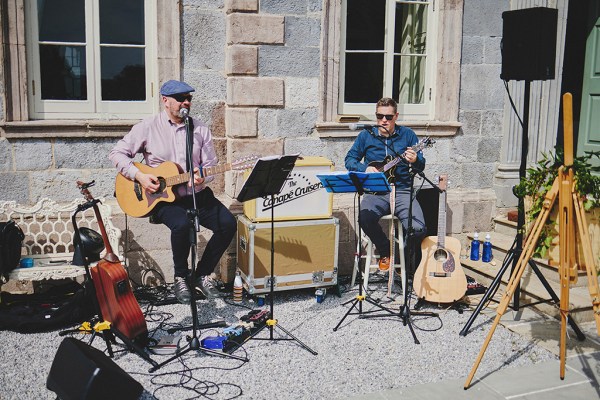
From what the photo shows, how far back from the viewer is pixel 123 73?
5746 millimetres

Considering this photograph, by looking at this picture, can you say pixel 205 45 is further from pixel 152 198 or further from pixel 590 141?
pixel 590 141

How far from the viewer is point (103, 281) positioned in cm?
423

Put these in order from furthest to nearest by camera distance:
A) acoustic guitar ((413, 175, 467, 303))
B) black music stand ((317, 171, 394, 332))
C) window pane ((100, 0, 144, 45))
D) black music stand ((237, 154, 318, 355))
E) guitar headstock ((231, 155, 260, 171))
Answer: window pane ((100, 0, 144, 45)) < acoustic guitar ((413, 175, 467, 303)) < guitar headstock ((231, 155, 260, 171)) < black music stand ((317, 171, 394, 332)) < black music stand ((237, 154, 318, 355))

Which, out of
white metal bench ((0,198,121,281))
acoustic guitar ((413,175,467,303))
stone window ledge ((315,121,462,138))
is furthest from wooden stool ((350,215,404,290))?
white metal bench ((0,198,121,281))

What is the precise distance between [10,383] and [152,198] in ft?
5.33

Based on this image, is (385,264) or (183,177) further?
(385,264)

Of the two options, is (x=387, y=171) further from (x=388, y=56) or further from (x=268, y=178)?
(x=388, y=56)

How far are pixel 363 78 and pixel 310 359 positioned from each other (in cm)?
319

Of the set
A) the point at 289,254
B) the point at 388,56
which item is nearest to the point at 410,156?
the point at 289,254

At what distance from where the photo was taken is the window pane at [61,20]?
17.9ft

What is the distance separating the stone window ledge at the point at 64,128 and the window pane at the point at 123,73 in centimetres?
31

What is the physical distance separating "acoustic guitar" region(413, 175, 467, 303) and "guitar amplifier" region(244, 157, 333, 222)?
946 mm

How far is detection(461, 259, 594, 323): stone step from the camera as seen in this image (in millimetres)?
4930

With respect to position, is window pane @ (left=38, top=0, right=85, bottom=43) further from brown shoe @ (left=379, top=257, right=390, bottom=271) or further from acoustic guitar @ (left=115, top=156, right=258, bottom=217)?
brown shoe @ (left=379, top=257, right=390, bottom=271)
